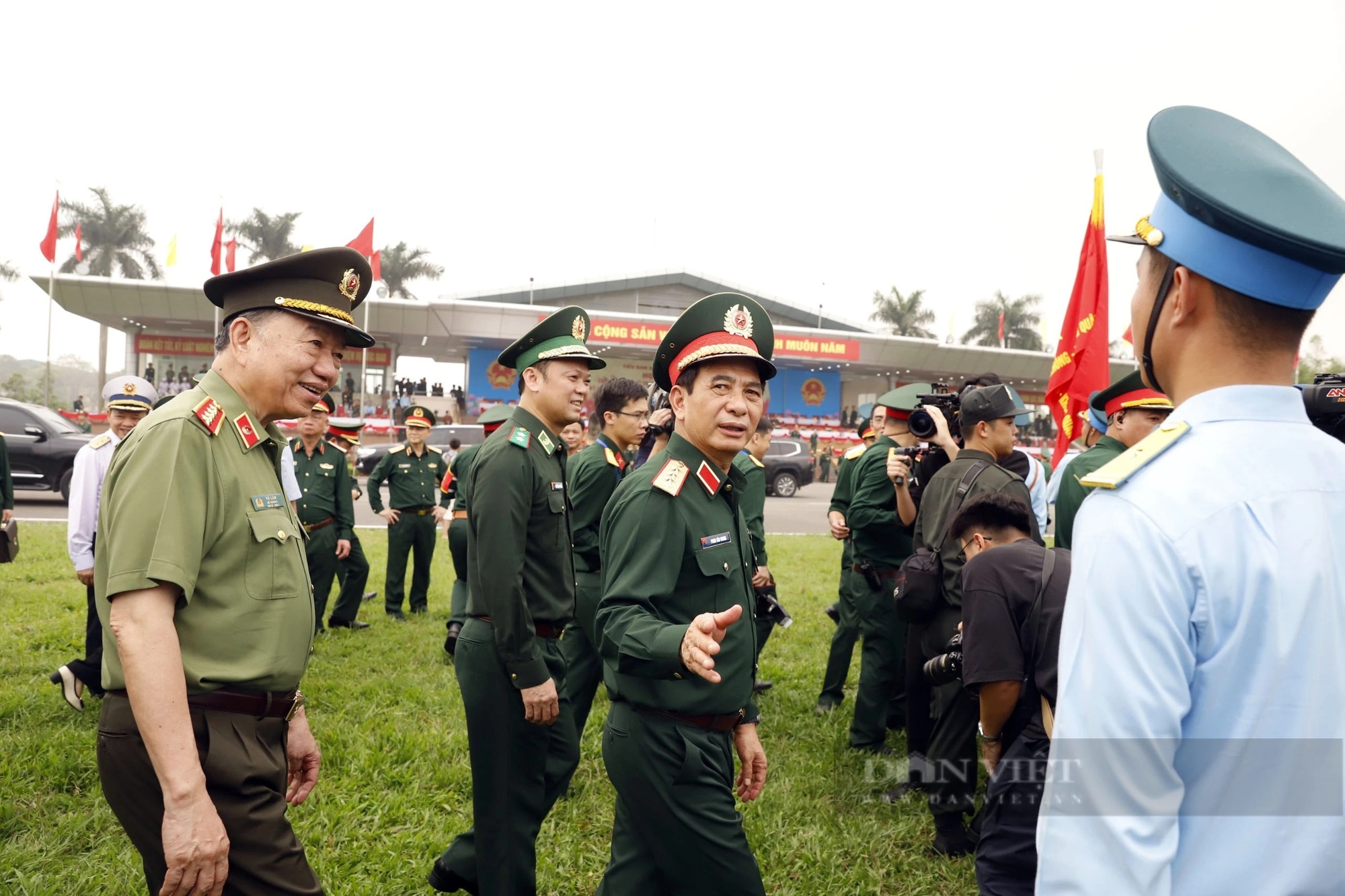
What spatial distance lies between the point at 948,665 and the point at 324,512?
20.3 ft

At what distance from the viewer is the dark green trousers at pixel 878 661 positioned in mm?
4895

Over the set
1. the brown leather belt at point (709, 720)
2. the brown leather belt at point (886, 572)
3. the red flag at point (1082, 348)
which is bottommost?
the brown leather belt at point (886, 572)

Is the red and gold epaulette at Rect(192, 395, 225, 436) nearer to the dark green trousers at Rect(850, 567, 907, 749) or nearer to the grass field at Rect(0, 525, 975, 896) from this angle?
the grass field at Rect(0, 525, 975, 896)

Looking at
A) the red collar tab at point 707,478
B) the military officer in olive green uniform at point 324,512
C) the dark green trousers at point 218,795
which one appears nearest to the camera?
the dark green trousers at point 218,795

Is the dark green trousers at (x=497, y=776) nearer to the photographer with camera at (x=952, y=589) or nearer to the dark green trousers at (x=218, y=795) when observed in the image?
the dark green trousers at (x=218, y=795)

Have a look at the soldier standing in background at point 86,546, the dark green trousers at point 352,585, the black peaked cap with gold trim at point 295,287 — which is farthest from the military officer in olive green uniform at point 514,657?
the dark green trousers at point 352,585

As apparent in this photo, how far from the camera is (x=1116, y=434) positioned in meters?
4.55

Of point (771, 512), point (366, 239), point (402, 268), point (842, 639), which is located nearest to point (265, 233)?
point (402, 268)

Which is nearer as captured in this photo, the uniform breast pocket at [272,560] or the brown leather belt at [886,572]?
the uniform breast pocket at [272,560]

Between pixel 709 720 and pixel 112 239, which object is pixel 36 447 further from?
pixel 112 239

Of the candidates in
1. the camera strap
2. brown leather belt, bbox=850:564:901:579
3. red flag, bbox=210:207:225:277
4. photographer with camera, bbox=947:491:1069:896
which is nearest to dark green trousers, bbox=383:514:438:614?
brown leather belt, bbox=850:564:901:579

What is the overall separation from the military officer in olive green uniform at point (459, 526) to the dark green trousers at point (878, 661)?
8.01 feet

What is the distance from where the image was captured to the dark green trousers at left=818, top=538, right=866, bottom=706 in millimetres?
5508

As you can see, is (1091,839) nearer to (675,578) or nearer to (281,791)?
(675,578)
